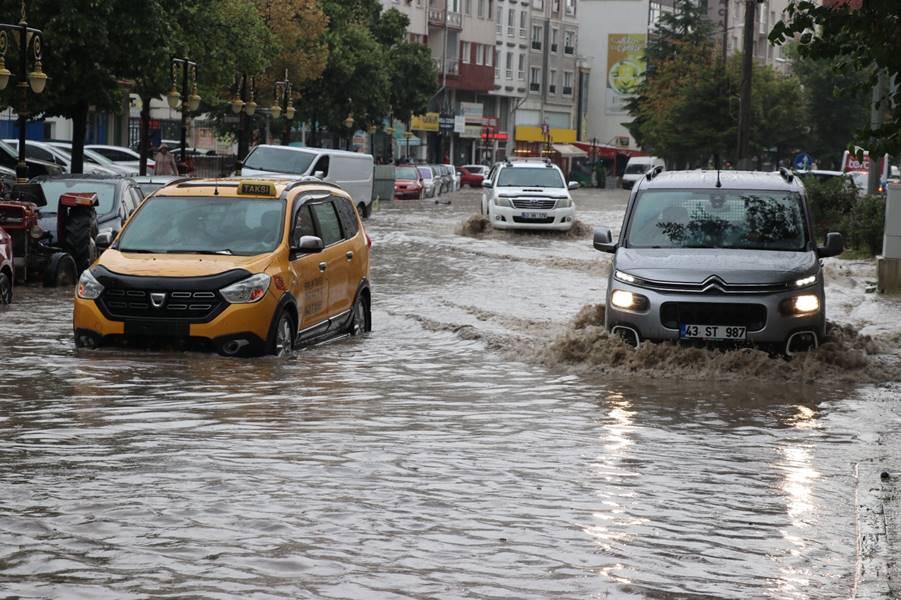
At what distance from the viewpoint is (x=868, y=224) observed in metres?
34.4

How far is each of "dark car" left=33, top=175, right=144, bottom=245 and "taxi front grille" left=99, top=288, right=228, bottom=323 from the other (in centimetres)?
956

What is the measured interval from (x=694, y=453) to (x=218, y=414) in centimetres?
323

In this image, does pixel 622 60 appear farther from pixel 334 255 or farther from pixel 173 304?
pixel 173 304

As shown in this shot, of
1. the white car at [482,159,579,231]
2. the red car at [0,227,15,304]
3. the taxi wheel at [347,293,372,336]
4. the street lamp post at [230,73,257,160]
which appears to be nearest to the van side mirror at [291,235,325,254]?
the taxi wheel at [347,293,372,336]

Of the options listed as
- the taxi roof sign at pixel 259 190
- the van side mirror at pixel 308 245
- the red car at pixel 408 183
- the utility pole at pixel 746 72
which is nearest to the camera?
the van side mirror at pixel 308 245

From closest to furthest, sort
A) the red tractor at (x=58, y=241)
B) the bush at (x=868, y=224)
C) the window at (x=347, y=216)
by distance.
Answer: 1. the window at (x=347, y=216)
2. the red tractor at (x=58, y=241)
3. the bush at (x=868, y=224)

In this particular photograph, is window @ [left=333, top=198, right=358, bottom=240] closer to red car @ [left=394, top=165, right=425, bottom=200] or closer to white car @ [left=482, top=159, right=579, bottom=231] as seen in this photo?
white car @ [left=482, top=159, right=579, bottom=231]

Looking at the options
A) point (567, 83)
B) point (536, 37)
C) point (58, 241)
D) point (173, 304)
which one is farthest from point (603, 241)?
point (567, 83)

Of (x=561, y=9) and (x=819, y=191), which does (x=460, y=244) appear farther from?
(x=561, y=9)

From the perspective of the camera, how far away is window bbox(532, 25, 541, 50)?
411ft

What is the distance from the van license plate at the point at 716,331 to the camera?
14758mm

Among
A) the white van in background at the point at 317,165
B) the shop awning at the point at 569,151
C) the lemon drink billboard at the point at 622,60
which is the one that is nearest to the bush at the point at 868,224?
the white van in background at the point at 317,165

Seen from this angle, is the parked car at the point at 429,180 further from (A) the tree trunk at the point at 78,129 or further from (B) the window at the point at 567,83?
(B) the window at the point at 567,83

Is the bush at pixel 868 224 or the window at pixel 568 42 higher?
the window at pixel 568 42
